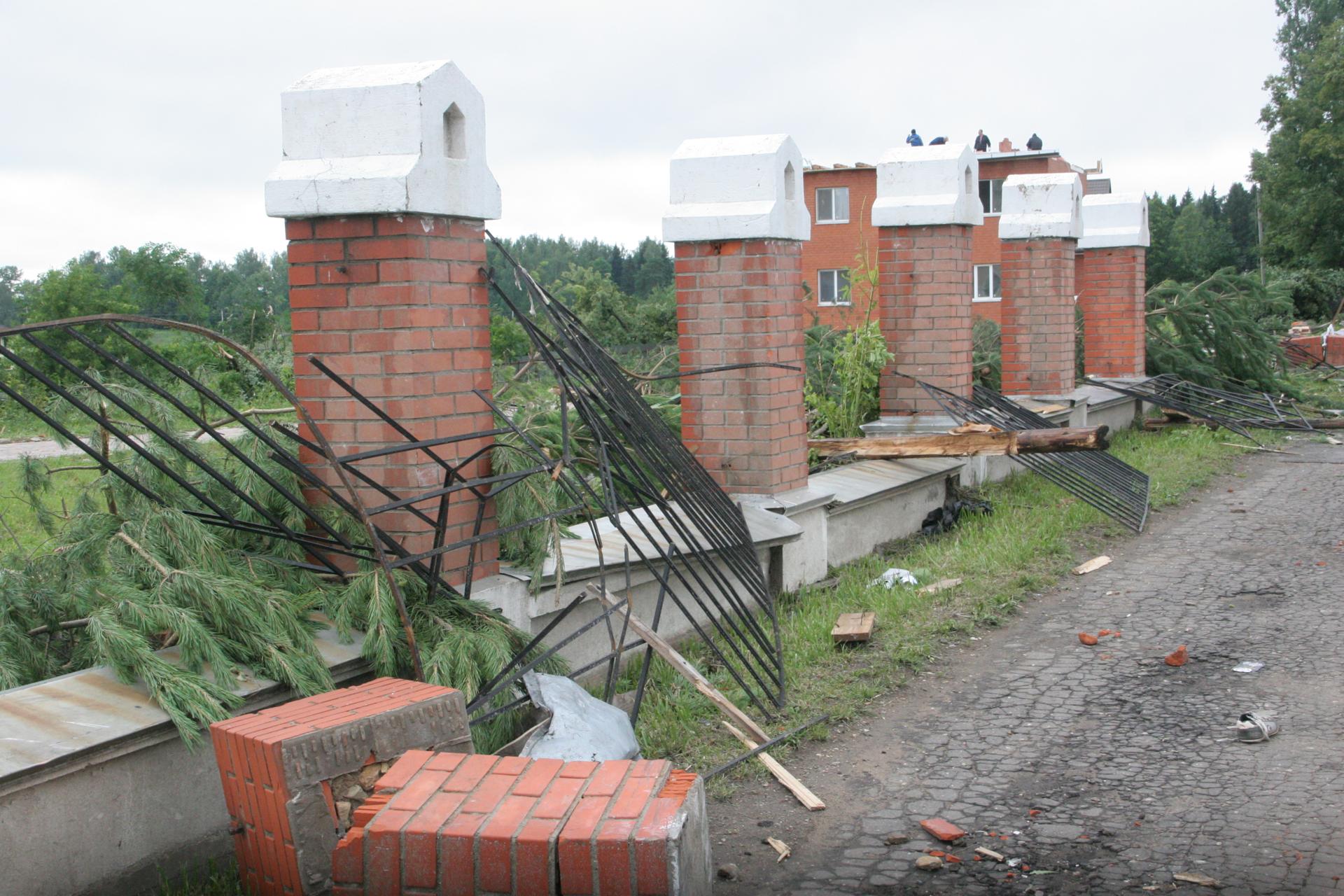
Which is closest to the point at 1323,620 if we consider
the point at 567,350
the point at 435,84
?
the point at 567,350

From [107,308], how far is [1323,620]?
16138mm

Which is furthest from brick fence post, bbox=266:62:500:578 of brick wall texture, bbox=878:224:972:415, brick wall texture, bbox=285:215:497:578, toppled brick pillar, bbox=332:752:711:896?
brick wall texture, bbox=878:224:972:415

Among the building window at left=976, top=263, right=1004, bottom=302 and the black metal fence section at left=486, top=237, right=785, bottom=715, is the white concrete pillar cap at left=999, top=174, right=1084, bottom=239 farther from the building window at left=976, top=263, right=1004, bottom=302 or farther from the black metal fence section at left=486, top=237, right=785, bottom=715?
the building window at left=976, top=263, right=1004, bottom=302

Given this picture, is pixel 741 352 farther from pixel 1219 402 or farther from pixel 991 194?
pixel 991 194

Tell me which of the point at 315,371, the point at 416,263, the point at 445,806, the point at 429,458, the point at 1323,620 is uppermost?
the point at 416,263

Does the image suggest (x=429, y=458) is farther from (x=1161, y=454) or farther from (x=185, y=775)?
(x=1161, y=454)

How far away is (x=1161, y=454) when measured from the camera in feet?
39.0

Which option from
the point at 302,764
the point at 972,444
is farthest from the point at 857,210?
the point at 302,764

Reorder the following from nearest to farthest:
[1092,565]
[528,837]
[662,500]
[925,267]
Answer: [528,837]
[662,500]
[1092,565]
[925,267]

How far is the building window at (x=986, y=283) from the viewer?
36.5m

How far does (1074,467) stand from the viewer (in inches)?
367

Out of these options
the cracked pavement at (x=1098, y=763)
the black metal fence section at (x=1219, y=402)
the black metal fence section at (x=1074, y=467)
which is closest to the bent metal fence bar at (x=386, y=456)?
the cracked pavement at (x=1098, y=763)

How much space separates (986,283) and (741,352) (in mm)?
31465

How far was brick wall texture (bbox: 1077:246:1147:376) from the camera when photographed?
14961mm
